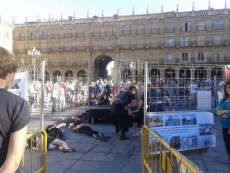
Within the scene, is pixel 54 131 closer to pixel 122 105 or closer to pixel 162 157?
pixel 122 105

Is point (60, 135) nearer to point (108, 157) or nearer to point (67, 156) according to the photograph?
point (67, 156)

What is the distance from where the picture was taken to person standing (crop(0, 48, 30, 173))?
5.00 ft

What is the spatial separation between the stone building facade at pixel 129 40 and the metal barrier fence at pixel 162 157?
107ft

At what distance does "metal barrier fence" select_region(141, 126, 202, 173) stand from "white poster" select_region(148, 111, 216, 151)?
621 millimetres

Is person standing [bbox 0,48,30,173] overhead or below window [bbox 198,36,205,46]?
below

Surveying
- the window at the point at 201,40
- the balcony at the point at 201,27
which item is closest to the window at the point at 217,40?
the window at the point at 201,40

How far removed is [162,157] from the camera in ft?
9.82

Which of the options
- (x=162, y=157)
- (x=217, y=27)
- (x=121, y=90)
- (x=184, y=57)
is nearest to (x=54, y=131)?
(x=121, y=90)

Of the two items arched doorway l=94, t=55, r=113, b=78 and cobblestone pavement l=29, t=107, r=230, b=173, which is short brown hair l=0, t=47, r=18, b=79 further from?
arched doorway l=94, t=55, r=113, b=78

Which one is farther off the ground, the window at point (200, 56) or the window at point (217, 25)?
the window at point (217, 25)

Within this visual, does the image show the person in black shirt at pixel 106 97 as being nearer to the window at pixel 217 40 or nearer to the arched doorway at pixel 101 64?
the window at pixel 217 40

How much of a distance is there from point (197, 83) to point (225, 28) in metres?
32.3

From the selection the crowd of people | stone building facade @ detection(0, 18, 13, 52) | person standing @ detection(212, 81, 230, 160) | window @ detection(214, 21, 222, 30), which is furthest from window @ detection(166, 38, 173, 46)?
person standing @ detection(212, 81, 230, 160)

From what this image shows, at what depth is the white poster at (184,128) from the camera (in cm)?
426
